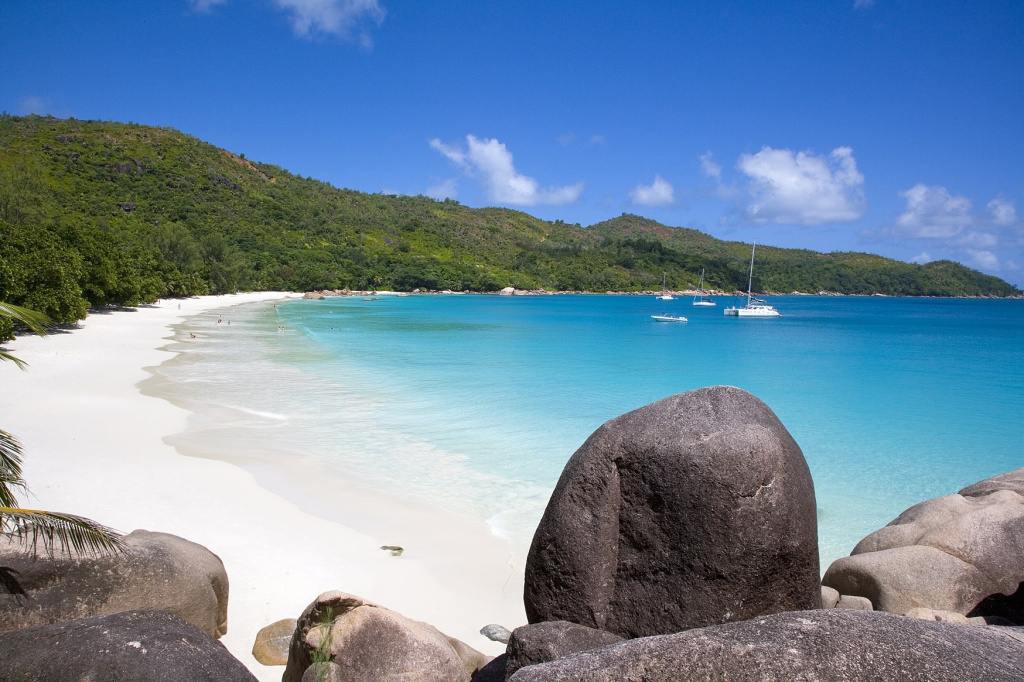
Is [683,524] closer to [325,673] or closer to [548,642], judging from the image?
[548,642]

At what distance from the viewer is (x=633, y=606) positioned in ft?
12.1

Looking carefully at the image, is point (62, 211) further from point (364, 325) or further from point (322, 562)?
point (322, 562)

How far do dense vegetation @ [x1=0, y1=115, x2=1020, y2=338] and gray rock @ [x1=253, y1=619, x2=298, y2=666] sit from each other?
19.8 meters

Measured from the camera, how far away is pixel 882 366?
122ft

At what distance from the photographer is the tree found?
4555 mm

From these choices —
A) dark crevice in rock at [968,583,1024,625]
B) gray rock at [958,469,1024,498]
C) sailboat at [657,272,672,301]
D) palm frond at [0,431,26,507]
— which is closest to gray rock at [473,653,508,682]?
palm frond at [0,431,26,507]

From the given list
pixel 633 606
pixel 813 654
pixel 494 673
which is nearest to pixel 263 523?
pixel 494 673

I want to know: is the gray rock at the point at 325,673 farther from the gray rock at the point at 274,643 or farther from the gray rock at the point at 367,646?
the gray rock at the point at 274,643

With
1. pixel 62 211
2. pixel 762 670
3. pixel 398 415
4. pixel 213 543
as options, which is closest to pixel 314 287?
pixel 62 211

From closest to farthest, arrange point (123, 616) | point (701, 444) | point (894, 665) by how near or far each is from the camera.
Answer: point (894, 665)
point (701, 444)
point (123, 616)

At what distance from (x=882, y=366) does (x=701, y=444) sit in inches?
1530

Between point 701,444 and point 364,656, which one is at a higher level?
point 701,444

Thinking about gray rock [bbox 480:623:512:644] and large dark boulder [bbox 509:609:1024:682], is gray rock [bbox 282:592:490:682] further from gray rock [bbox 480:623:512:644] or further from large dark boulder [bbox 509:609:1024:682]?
large dark boulder [bbox 509:609:1024:682]

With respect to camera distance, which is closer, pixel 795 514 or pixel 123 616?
pixel 795 514
